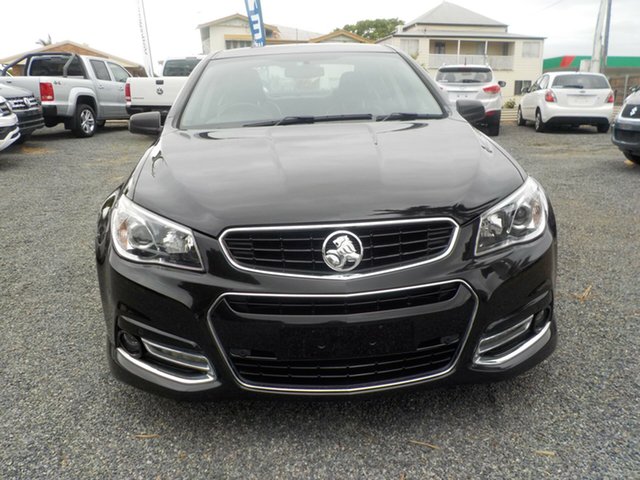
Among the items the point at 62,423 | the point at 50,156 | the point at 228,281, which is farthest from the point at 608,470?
the point at 50,156

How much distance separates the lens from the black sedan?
1886 millimetres

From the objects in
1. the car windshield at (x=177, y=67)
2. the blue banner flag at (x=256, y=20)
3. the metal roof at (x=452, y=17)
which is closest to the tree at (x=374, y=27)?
the metal roof at (x=452, y=17)

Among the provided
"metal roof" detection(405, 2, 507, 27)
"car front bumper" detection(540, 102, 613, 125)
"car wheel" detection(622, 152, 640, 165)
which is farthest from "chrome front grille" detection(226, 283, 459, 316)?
"metal roof" detection(405, 2, 507, 27)

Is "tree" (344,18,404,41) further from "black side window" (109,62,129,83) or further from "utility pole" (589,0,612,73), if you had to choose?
"black side window" (109,62,129,83)

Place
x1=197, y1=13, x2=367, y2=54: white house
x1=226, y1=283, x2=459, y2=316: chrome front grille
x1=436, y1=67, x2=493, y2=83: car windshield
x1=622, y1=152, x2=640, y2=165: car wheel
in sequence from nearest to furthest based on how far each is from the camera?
1. x1=226, y1=283, x2=459, y2=316: chrome front grille
2. x1=622, y1=152, x2=640, y2=165: car wheel
3. x1=436, y1=67, x2=493, y2=83: car windshield
4. x1=197, y1=13, x2=367, y2=54: white house

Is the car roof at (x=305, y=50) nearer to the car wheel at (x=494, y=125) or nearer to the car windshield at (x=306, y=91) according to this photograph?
the car windshield at (x=306, y=91)

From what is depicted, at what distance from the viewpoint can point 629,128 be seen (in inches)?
298

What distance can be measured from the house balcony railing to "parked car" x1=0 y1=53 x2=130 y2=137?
29.9m

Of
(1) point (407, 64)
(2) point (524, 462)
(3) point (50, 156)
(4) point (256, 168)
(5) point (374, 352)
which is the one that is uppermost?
(1) point (407, 64)

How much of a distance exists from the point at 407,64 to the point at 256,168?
1.81m

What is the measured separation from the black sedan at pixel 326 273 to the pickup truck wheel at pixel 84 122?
11.5 metres

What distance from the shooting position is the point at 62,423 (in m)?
2.29

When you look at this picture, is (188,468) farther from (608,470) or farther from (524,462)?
(608,470)

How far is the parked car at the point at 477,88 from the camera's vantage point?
12469 millimetres
